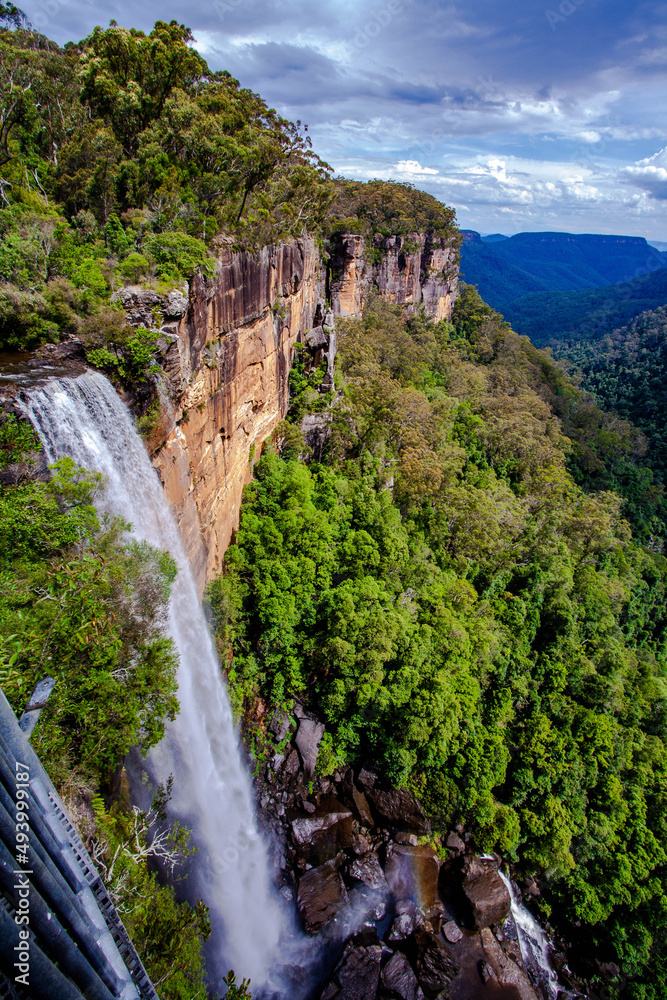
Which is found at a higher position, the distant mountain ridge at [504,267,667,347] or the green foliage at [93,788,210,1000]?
the distant mountain ridge at [504,267,667,347]

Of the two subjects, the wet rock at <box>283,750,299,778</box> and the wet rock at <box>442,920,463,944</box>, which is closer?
the wet rock at <box>442,920,463,944</box>

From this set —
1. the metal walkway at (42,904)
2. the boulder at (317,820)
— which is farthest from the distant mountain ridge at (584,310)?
the metal walkway at (42,904)

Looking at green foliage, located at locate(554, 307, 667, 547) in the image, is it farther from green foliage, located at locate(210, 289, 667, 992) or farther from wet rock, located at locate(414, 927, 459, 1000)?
wet rock, located at locate(414, 927, 459, 1000)

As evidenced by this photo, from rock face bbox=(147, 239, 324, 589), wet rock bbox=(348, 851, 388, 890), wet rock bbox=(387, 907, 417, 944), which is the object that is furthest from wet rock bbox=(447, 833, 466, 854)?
rock face bbox=(147, 239, 324, 589)

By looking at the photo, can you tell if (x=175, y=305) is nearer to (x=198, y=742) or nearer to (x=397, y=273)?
(x=198, y=742)

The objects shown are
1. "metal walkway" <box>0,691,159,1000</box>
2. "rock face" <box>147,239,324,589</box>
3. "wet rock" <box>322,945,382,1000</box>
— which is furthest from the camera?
"wet rock" <box>322,945,382,1000</box>

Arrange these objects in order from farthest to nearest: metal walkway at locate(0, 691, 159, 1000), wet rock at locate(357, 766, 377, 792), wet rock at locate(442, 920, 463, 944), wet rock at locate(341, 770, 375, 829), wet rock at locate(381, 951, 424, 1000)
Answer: wet rock at locate(357, 766, 377, 792)
wet rock at locate(341, 770, 375, 829)
wet rock at locate(442, 920, 463, 944)
wet rock at locate(381, 951, 424, 1000)
metal walkway at locate(0, 691, 159, 1000)

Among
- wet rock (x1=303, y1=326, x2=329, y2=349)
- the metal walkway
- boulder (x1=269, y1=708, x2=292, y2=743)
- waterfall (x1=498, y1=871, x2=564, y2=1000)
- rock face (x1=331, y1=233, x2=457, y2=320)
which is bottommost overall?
waterfall (x1=498, y1=871, x2=564, y2=1000)
